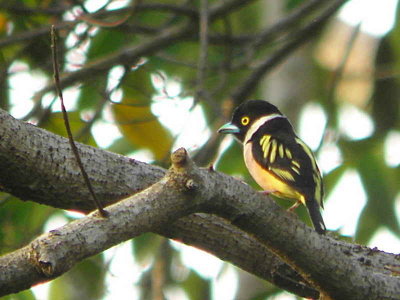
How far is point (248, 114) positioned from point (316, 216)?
168 centimetres

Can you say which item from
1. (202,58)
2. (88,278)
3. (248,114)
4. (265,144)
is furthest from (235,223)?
(88,278)

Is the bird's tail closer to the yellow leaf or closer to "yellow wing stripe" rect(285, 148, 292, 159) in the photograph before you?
"yellow wing stripe" rect(285, 148, 292, 159)

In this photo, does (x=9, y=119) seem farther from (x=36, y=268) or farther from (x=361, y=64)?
(x=361, y=64)

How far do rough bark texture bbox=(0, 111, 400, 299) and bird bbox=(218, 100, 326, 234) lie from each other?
555mm

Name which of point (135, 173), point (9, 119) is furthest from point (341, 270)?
point (9, 119)

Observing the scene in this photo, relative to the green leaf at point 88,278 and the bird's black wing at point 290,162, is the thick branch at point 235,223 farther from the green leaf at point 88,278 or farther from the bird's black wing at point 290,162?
the green leaf at point 88,278

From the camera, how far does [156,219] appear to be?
3383 millimetres

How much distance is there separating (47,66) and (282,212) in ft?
13.0

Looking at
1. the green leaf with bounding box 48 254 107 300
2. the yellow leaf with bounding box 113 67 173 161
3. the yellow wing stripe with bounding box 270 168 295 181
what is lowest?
the yellow wing stripe with bounding box 270 168 295 181

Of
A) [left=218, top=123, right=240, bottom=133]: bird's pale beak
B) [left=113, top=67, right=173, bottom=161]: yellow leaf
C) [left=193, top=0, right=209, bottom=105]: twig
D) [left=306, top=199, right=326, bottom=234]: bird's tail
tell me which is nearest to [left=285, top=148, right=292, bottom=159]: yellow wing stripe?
[left=306, top=199, right=326, bottom=234]: bird's tail

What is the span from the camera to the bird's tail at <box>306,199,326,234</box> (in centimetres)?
477

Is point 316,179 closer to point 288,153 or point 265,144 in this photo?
point 288,153

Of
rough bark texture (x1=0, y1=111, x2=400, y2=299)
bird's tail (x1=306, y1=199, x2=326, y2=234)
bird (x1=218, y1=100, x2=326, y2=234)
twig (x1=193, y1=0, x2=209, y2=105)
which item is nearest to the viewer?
rough bark texture (x1=0, y1=111, x2=400, y2=299)

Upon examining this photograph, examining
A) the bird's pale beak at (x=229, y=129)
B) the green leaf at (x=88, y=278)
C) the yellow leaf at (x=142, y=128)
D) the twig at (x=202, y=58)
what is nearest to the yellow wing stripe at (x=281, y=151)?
the twig at (x=202, y=58)
